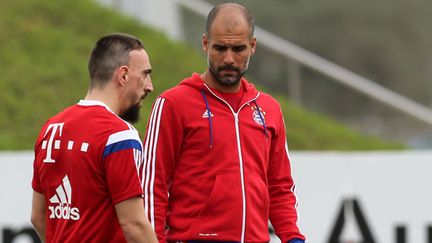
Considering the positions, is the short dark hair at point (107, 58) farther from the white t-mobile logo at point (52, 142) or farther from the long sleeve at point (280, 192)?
the long sleeve at point (280, 192)

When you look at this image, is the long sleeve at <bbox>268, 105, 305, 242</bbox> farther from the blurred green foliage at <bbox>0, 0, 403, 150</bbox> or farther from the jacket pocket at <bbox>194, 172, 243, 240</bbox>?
the blurred green foliage at <bbox>0, 0, 403, 150</bbox>

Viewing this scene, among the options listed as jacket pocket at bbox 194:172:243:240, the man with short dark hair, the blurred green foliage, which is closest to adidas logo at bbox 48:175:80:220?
the man with short dark hair

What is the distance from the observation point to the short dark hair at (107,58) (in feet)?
16.3

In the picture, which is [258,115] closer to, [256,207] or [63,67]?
[256,207]

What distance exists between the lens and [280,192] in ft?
17.8

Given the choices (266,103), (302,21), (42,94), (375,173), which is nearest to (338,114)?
(302,21)

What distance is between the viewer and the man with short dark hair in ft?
15.6

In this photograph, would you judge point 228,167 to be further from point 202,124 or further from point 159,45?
point 159,45

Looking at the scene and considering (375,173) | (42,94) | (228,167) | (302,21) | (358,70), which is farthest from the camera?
(358,70)

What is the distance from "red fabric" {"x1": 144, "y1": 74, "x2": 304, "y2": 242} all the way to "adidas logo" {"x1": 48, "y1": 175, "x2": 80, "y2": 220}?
35 centimetres

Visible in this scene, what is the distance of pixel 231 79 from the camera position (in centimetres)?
519

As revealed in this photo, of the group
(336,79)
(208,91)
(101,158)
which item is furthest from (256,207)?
(336,79)

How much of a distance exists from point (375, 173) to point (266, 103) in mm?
3819

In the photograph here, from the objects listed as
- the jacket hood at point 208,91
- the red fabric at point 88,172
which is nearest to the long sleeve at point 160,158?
the jacket hood at point 208,91
